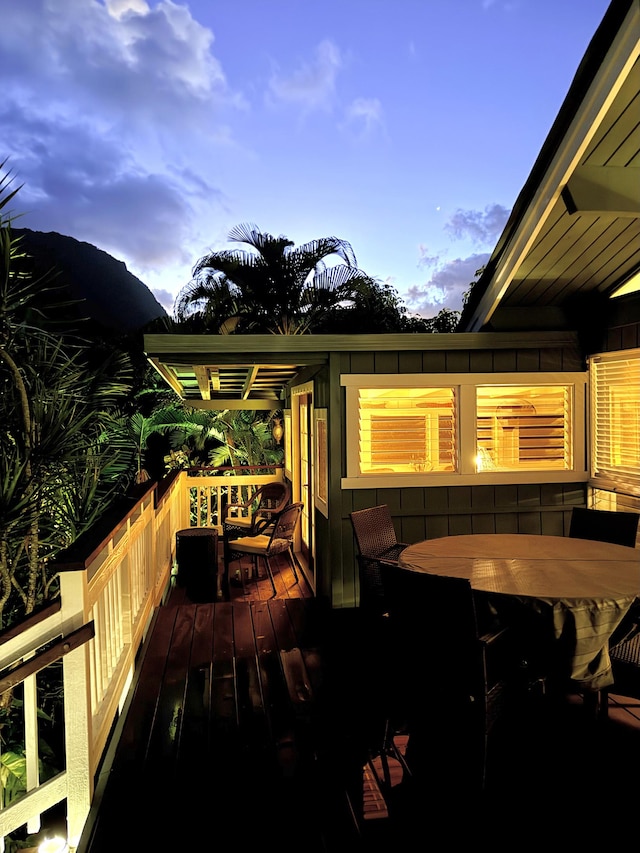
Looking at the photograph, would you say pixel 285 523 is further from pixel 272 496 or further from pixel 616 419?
pixel 616 419

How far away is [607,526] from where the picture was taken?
164 inches

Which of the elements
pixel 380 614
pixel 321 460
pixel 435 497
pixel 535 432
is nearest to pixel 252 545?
pixel 321 460

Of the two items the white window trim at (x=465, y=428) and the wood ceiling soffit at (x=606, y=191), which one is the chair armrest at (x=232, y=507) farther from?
the wood ceiling soffit at (x=606, y=191)

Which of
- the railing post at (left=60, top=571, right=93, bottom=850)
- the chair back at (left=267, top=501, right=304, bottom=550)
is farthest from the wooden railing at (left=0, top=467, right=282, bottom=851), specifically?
the chair back at (left=267, top=501, right=304, bottom=550)

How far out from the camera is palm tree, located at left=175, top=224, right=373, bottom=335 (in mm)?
12562

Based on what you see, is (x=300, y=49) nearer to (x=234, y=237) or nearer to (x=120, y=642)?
(x=234, y=237)

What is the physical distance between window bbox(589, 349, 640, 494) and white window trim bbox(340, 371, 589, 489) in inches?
4.2

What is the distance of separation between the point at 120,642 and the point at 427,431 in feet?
14.9

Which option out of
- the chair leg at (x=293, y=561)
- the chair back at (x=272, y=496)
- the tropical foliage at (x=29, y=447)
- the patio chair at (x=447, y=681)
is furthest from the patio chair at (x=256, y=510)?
the patio chair at (x=447, y=681)

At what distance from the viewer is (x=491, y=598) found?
2.95m

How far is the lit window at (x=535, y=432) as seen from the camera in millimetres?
5477

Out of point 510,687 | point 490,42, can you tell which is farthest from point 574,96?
point 490,42

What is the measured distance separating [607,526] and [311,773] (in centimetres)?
268

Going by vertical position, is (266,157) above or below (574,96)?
above
